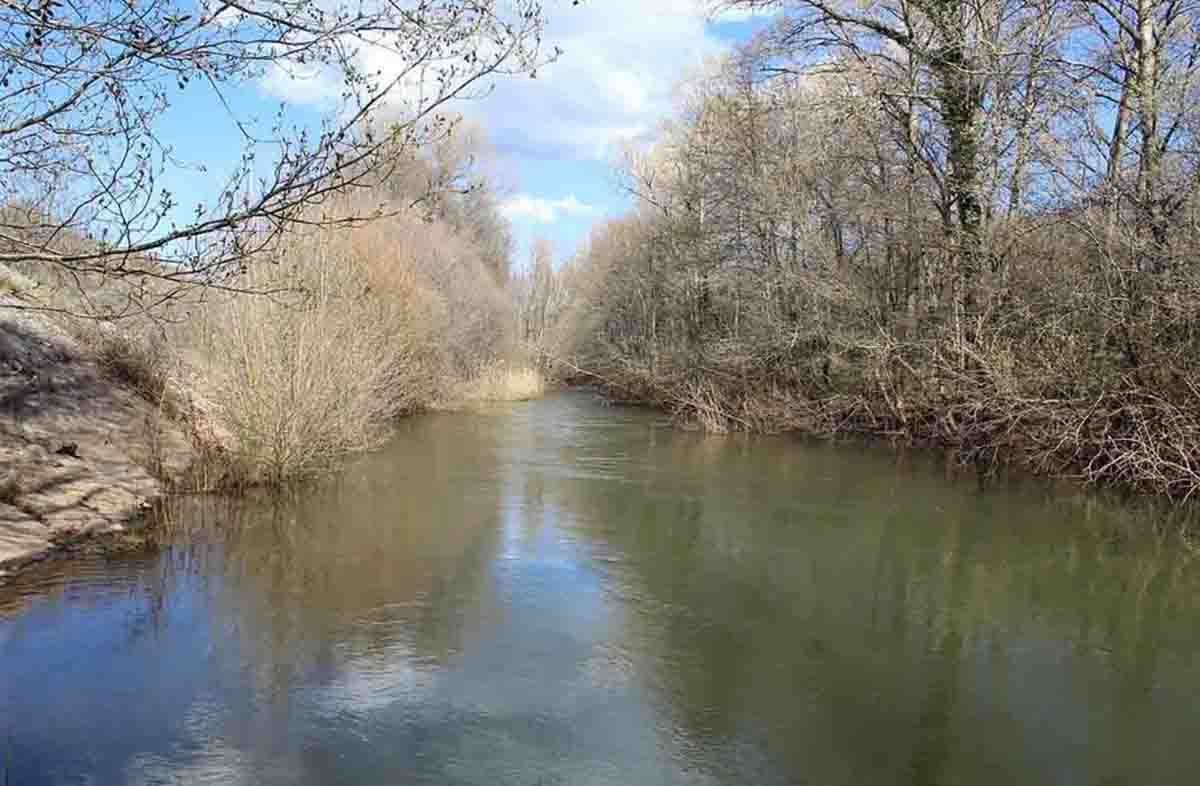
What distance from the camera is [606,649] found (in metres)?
6.12

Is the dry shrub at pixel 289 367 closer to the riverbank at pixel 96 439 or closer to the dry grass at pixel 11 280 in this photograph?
the riverbank at pixel 96 439

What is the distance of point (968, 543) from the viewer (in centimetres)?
940

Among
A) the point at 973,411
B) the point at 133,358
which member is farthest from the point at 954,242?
the point at 133,358

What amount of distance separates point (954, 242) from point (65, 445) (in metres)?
13.3

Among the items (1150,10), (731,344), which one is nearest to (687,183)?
(731,344)

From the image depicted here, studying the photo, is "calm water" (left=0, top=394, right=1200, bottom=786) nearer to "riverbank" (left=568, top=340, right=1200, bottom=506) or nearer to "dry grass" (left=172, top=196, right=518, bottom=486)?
"dry grass" (left=172, top=196, right=518, bottom=486)

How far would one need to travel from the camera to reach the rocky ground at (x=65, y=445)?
27.4 feet

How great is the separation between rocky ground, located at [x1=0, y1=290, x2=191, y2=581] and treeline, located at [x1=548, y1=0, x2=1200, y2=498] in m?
11.2

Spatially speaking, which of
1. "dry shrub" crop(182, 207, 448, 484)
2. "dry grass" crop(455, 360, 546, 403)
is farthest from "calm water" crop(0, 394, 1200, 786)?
"dry grass" crop(455, 360, 546, 403)

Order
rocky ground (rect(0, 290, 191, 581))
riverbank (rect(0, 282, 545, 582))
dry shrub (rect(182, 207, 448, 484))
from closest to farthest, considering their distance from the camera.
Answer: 1. rocky ground (rect(0, 290, 191, 581))
2. riverbank (rect(0, 282, 545, 582))
3. dry shrub (rect(182, 207, 448, 484))

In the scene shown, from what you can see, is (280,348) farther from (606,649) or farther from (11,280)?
(11,280)

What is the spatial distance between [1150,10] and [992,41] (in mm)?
2391

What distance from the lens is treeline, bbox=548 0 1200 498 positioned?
38.1 ft

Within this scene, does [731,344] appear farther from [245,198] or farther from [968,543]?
[245,198]
